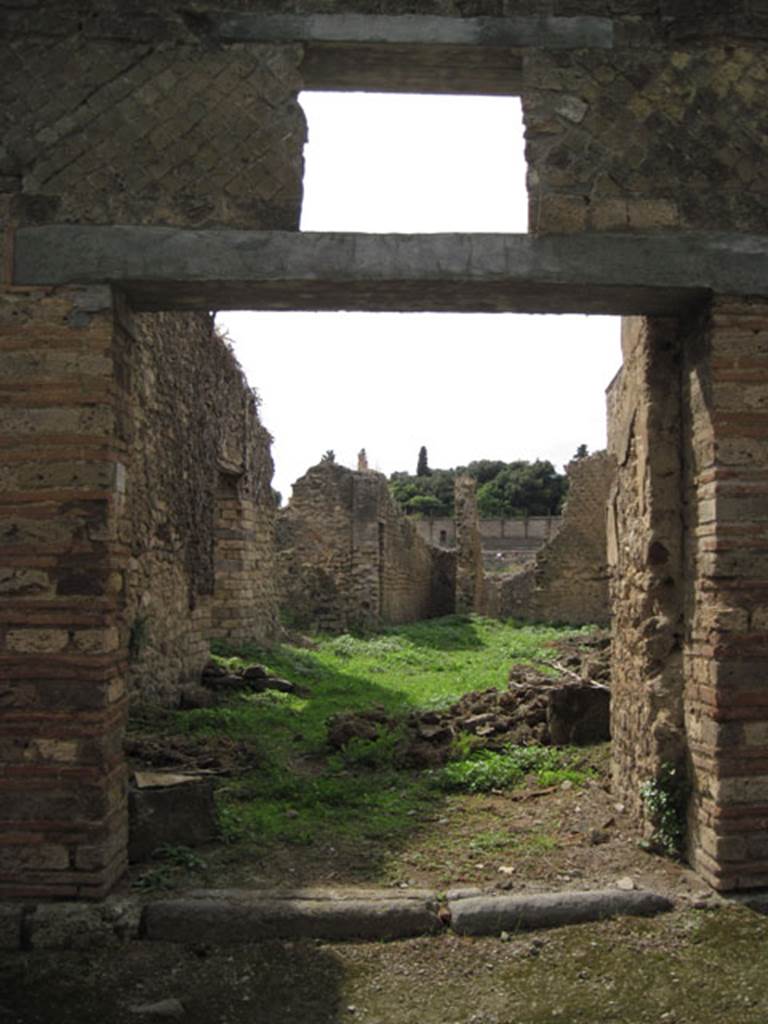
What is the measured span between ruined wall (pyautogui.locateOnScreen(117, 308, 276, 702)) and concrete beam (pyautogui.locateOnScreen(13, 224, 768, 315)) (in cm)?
206

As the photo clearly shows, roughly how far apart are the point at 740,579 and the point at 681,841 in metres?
→ 1.64

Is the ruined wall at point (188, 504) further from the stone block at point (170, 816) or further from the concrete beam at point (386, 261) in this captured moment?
the concrete beam at point (386, 261)

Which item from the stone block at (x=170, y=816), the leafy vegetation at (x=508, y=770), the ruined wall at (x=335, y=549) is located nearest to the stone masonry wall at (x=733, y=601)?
the leafy vegetation at (x=508, y=770)

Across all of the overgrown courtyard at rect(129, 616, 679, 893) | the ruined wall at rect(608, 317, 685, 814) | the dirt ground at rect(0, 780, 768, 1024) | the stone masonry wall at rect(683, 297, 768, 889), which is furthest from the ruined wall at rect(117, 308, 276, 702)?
the stone masonry wall at rect(683, 297, 768, 889)

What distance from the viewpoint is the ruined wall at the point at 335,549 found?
19797 millimetres

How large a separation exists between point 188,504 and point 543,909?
6.79 meters

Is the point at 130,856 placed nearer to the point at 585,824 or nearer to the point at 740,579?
the point at 585,824

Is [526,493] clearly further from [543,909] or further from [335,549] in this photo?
[543,909]

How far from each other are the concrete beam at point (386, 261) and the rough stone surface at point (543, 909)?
10.9 ft

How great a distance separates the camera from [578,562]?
2214 centimetres

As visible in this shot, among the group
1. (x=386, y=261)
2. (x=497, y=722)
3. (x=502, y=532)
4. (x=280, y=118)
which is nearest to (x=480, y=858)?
(x=497, y=722)

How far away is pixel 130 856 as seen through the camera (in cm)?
537

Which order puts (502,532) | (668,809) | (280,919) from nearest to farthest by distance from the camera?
(280,919) → (668,809) → (502,532)

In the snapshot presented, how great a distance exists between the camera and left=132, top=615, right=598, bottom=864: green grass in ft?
20.8
